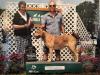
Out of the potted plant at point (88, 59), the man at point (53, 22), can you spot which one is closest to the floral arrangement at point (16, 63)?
the man at point (53, 22)

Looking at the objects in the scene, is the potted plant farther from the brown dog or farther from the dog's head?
the dog's head

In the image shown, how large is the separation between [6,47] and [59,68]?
1649mm

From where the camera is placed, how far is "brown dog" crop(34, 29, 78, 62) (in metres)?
12.5

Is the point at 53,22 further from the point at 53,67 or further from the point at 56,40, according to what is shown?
the point at 53,67

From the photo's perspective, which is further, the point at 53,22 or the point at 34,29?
the point at 34,29

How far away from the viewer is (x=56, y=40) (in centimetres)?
1259

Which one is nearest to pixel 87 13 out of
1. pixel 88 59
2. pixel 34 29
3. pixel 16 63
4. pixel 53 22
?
pixel 53 22

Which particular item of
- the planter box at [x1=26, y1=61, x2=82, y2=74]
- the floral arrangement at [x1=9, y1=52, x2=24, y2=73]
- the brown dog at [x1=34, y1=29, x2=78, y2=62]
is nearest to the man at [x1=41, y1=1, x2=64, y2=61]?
the brown dog at [x1=34, y1=29, x2=78, y2=62]

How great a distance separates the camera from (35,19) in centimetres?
1288

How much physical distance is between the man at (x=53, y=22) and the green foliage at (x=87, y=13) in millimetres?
698

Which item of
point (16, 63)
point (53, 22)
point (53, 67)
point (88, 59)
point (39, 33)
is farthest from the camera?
point (88, 59)

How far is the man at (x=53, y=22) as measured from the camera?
12.7m

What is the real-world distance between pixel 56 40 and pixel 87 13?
4.31ft

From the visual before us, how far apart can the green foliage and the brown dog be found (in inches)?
33.1
